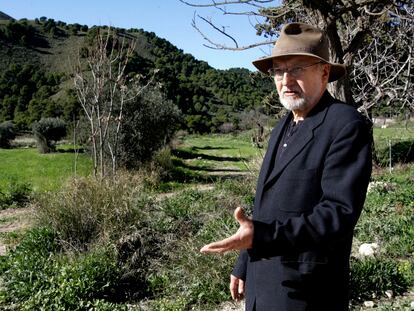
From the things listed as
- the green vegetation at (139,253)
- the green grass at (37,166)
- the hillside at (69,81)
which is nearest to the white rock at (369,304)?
the green vegetation at (139,253)

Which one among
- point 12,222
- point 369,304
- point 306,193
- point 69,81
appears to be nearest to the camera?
point 306,193

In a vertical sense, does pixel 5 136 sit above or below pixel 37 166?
above

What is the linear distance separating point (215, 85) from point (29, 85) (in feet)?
106

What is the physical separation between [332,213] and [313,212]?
7 centimetres

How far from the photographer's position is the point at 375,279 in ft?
14.5

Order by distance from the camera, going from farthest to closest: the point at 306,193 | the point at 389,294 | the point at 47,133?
the point at 47,133 → the point at 389,294 → the point at 306,193

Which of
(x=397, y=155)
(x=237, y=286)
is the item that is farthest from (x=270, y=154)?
(x=397, y=155)

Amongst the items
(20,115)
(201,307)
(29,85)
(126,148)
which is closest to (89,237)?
(201,307)

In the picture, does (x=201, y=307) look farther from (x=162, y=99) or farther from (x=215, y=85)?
(x=215, y=85)

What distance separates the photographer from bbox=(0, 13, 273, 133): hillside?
3781cm

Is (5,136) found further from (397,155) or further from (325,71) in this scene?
(325,71)

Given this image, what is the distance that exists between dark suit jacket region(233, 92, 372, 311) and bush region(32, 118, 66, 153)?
756 inches

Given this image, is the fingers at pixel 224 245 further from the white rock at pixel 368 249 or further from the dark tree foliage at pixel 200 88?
the dark tree foliage at pixel 200 88

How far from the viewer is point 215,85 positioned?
69.1 meters
